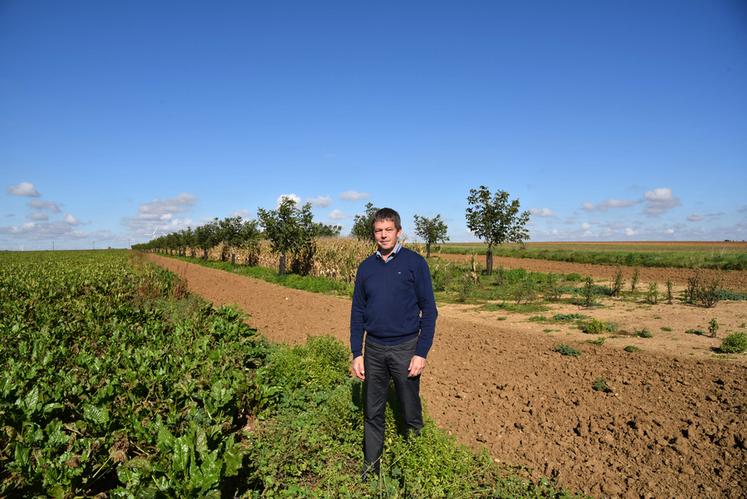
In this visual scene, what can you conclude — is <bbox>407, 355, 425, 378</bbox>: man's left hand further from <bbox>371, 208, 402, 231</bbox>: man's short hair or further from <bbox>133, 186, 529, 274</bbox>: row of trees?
<bbox>133, 186, 529, 274</bbox>: row of trees

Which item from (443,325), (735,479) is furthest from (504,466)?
(443,325)

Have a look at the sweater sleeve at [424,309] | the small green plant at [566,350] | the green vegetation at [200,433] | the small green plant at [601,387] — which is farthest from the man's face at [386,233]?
the small green plant at [566,350]

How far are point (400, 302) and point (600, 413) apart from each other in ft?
10.4

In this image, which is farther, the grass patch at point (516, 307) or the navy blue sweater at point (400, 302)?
the grass patch at point (516, 307)

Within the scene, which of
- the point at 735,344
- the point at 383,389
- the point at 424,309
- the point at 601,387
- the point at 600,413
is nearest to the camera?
the point at 424,309

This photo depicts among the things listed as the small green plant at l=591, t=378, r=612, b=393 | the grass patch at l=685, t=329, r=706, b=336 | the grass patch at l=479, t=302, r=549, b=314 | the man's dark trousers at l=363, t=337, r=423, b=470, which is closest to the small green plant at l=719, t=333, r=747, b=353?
the grass patch at l=685, t=329, r=706, b=336

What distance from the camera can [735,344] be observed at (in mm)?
6992

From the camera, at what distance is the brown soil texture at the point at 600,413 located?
3.62 metres

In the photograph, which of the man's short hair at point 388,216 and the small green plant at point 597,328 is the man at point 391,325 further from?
the small green plant at point 597,328

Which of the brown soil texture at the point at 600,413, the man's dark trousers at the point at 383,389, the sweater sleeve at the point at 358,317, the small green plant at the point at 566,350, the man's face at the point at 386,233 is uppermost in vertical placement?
the man's face at the point at 386,233

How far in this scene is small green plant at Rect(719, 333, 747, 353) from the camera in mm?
6910

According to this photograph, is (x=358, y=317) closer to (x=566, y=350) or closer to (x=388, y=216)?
(x=388, y=216)

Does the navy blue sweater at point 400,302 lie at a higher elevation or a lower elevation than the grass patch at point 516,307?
higher

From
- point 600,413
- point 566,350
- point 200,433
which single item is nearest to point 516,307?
point 566,350
